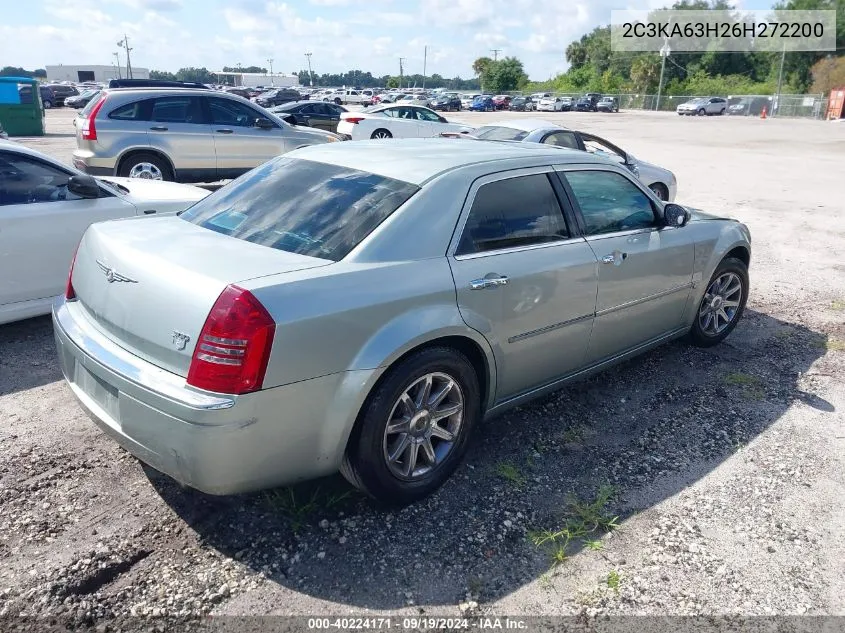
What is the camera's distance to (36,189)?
5.25 m

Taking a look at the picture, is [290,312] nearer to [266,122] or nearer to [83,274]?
[83,274]

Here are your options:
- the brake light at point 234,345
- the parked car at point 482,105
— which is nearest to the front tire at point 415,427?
the brake light at point 234,345

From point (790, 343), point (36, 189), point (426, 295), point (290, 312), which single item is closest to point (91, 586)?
point (290, 312)

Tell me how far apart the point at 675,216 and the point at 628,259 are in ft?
2.21

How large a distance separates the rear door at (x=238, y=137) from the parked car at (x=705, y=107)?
178ft

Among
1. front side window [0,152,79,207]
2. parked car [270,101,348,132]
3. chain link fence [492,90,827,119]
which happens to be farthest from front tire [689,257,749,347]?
chain link fence [492,90,827,119]

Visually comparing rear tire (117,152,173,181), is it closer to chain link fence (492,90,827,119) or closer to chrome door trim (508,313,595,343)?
chrome door trim (508,313,595,343)

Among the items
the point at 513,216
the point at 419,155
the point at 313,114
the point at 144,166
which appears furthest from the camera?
the point at 313,114

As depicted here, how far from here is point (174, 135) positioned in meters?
10.3

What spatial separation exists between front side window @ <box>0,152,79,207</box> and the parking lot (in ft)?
3.98

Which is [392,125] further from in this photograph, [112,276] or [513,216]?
[112,276]

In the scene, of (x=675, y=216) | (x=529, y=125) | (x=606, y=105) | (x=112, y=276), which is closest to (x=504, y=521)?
(x=112, y=276)

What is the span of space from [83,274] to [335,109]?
20.8m

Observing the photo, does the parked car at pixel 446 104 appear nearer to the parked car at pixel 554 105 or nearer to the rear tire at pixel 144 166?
the parked car at pixel 554 105
